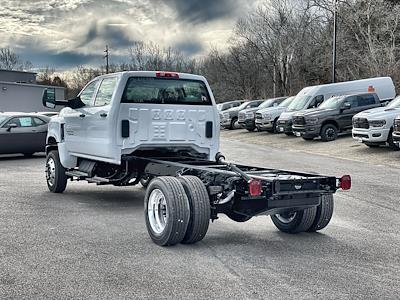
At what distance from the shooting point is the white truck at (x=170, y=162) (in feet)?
20.1

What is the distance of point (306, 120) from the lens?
23.2m

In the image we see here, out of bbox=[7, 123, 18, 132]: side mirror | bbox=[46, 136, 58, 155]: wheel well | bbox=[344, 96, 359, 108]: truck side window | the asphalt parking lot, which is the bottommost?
the asphalt parking lot

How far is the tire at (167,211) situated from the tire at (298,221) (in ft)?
5.27

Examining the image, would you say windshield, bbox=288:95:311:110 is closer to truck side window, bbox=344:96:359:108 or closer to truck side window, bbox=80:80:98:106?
truck side window, bbox=344:96:359:108

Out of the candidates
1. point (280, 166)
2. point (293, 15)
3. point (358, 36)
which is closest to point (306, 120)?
point (280, 166)

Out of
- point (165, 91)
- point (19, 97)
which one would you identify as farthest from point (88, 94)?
point (19, 97)

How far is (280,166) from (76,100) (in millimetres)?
7434

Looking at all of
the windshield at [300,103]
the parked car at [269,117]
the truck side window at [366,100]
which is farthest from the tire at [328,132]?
the parked car at [269,117]

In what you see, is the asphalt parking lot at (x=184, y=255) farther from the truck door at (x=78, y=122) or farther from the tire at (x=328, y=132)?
the tire at (x=328, y=132)

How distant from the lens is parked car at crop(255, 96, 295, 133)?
28328mm

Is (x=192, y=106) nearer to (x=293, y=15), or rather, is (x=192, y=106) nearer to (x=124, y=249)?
(x=124, y=249)

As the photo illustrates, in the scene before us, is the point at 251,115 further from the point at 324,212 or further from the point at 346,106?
the point at 324,212

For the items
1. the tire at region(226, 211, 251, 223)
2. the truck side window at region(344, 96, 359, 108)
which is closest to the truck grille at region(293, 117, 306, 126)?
the truck side window at region(344, 96, 359, 108)

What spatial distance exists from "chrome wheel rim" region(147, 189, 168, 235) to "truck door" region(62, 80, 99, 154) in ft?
9.49
